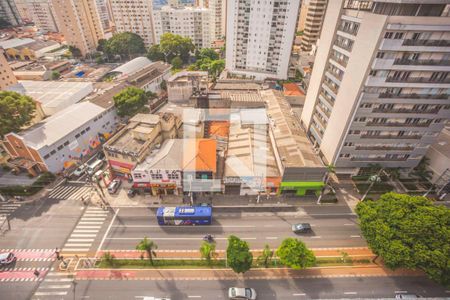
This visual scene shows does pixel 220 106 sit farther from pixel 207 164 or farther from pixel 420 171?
pixel 420 171

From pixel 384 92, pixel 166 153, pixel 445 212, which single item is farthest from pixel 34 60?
pixel 445 212

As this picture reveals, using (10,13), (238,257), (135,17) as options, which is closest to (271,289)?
(238,257)

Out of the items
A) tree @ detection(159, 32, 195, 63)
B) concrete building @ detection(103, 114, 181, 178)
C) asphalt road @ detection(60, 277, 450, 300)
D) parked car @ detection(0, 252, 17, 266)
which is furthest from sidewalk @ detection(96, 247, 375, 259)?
tree @ detection(159, 32, 195, 63)

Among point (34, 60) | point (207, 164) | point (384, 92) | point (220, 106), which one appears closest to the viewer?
point (384, 92)

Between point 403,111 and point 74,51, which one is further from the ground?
point 403,111

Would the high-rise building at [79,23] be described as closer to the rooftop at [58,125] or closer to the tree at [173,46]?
the tree at [173,46]

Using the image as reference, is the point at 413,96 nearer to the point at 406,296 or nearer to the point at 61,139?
the point at 406,296
